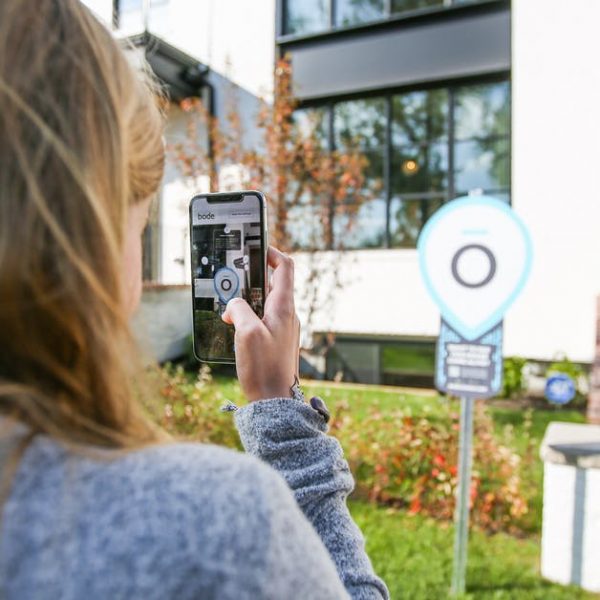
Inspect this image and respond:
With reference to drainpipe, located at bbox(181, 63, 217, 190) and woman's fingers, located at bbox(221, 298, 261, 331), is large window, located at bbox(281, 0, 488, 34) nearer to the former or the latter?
drainpipe, located at bbox(181, 63, 217, 190)

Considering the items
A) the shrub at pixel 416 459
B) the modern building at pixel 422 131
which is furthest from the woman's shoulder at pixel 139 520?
the modern building at pixel 422 131

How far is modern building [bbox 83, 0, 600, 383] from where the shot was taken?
22.6 feet

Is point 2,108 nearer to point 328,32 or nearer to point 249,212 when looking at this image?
point 249,212

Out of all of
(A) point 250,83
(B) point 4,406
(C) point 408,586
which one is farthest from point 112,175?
(A) point 250,83

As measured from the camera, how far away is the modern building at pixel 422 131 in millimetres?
6891

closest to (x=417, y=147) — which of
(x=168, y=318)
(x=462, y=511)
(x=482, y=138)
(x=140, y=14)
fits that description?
(x=482, y=138)

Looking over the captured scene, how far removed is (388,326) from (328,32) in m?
4.29

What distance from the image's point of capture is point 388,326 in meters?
8.02

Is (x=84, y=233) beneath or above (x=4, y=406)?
above

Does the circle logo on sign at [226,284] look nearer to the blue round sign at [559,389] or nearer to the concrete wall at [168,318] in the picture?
the blue round sign at [559,389]

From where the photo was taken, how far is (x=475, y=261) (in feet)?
9.28

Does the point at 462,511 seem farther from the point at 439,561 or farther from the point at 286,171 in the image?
the point at 286,171

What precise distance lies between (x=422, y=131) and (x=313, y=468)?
7.97 m

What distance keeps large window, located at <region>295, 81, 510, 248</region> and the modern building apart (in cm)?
2
